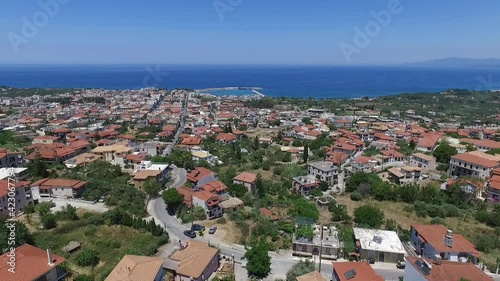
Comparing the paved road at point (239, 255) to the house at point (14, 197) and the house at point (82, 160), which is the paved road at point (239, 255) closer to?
the house at point (14, 197)

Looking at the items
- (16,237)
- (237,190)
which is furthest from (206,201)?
(16,237)

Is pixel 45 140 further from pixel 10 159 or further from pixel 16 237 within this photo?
pixel 16 237

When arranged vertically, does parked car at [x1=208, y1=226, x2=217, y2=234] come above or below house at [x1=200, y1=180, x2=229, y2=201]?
below

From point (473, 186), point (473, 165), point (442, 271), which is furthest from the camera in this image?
point (473, 165)

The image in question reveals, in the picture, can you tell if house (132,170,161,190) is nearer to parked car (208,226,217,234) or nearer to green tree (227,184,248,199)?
green tree (227,184,248,199)

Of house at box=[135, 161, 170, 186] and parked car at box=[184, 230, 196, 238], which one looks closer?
parked car at box=[184, 230, 196, 238]

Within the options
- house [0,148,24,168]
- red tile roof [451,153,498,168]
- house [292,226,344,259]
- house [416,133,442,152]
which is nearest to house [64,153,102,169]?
house [0,148,24,168]

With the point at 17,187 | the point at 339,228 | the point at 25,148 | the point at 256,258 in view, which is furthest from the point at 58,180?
the point at 339,228
